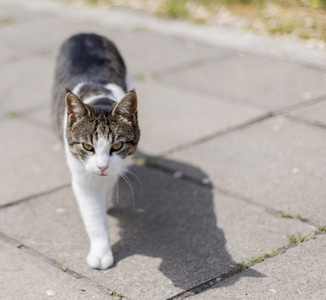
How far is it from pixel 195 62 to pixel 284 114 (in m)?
2.09

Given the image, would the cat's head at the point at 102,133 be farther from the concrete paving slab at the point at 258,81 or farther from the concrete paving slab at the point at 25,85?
the concrete paving slab at the point at 25,85

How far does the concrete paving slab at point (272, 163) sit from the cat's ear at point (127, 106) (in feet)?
4.34

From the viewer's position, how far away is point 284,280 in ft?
11.8

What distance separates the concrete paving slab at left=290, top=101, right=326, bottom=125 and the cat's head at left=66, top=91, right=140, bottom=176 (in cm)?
253

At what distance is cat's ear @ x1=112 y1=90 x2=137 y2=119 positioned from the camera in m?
3.81

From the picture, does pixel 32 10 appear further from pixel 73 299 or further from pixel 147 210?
pixel 73 299

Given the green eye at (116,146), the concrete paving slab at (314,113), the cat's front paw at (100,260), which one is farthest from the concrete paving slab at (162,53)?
the cat's front paw at (100,260)

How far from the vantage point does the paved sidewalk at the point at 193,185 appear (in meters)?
3.72

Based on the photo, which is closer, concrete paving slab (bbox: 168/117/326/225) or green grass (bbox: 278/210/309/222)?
green grass (bbox: 278/210/309/222)

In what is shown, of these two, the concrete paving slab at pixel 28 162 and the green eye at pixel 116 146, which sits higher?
the green eye at pixel 116 146

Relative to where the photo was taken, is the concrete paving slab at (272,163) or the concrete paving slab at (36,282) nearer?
the concrete paving slab at (36,282)

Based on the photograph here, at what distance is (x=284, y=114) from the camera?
19.8ft

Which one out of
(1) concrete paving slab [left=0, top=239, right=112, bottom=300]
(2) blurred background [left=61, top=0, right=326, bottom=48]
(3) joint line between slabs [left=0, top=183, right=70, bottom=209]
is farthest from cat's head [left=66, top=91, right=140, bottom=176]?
(2) blurred background [left=61, top=0, right=326, bottom=48]

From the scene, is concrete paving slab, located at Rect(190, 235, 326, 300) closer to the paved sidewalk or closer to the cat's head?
the paved sidewalk
